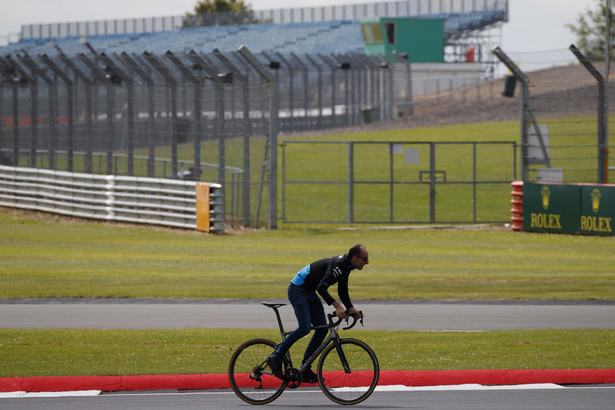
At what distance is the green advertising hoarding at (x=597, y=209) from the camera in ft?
81.6

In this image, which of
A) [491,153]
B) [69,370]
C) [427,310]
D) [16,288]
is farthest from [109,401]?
[491,153]

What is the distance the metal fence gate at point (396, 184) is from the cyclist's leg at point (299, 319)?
62.7ft

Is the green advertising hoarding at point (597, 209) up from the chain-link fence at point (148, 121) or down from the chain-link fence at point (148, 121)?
down

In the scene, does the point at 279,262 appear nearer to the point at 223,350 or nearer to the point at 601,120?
the point at 223,350

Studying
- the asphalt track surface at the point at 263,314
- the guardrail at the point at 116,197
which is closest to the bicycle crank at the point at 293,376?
the asphalt track surface at the point at 263,314

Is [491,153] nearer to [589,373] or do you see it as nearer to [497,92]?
[497,92]

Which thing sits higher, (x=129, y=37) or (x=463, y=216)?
(x=129, y=37)

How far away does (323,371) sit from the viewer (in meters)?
8.98

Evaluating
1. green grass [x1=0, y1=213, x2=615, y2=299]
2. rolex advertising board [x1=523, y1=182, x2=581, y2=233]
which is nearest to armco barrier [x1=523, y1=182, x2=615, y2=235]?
rolex advertising board [x1=523, y1=182, x2=581, y2=233]

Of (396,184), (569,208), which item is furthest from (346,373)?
(396,184)

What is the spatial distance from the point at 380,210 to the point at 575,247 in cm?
1134

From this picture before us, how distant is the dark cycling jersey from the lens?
8.64 meters

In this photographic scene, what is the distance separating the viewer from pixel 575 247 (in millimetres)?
23828

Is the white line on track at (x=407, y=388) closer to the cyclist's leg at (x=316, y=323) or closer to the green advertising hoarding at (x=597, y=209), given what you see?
the cyclist's leg at (x=316, y=323)
